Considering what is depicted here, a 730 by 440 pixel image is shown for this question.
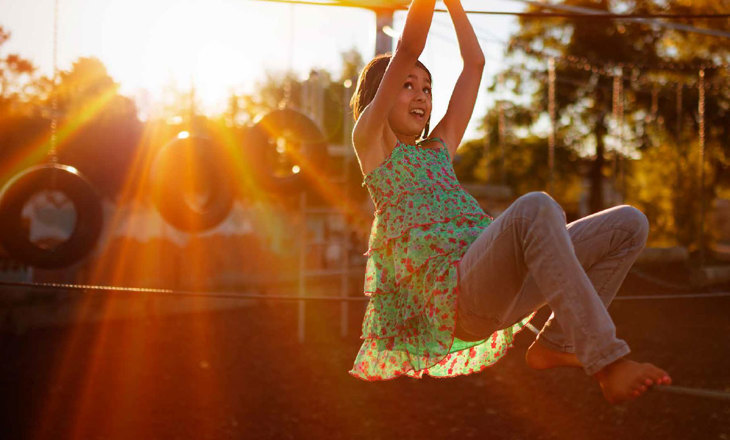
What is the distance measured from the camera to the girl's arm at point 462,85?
2131 millimetres

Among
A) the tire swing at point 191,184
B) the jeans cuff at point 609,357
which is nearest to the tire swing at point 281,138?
the tire swing at point 191,184

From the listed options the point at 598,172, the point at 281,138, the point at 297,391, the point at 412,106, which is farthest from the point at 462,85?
the point at 598,172

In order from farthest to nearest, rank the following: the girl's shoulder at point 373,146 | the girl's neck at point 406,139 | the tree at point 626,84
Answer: the tree at point 626,84 < the girl's neck at point 406,139 < the girl's shoulder at point 373,146

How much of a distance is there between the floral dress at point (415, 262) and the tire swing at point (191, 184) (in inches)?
147

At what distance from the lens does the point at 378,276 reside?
1.99 meters

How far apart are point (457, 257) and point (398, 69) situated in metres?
0.49

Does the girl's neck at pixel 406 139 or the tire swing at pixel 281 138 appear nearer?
the girl's neck at pixel 406 139

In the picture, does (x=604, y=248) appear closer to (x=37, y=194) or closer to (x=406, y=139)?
(x=406, y=139)

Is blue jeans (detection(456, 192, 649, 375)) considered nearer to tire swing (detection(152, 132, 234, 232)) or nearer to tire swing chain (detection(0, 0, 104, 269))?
tire swing chain (detection(0, 0, 104, 269))

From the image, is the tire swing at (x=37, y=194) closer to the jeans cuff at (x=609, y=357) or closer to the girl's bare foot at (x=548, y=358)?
the girl's bare foot at (x=548, y=358)

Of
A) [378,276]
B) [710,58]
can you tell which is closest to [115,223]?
[378,276]

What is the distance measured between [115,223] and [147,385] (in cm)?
404

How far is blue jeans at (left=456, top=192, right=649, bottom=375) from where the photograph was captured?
1574 mm

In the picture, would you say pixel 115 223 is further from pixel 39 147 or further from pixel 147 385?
pixel 147 385
